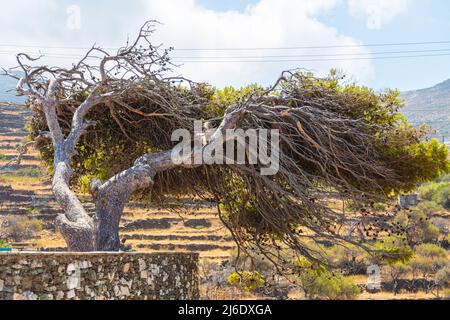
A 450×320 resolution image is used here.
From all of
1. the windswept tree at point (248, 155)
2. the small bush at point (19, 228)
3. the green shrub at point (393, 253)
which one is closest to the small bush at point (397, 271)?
the small bush at point (19, 228)

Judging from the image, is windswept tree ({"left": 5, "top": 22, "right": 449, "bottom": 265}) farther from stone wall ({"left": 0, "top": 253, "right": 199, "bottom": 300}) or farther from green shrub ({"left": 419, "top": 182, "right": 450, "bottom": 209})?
green shrub ({"left": 419, "top": 182, "right": 450, "bottom": 209})

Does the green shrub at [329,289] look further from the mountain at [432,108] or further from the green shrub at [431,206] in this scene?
the mountain at [432,108]

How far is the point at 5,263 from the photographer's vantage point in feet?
15.7

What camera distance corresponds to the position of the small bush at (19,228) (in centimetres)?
3556

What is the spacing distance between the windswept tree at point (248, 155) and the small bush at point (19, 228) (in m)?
26.1

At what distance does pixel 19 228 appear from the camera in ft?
120

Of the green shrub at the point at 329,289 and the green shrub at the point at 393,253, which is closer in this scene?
the green shrub at the point at 393,253

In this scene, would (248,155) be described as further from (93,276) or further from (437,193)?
(437,193)

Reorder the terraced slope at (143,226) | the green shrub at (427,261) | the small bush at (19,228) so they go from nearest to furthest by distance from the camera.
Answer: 1. the green shrub at (427,261)
2. the small bush at (19,228)
3. the terraced slope at (143,226)

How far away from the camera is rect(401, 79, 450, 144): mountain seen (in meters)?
84.3

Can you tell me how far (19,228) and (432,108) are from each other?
77.4 m

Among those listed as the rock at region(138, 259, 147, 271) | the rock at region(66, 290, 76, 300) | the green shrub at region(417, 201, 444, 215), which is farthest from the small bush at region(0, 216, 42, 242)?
the rock at region(66, 290, 76, 300)

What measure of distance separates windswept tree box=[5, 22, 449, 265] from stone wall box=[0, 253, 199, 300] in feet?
3.82
